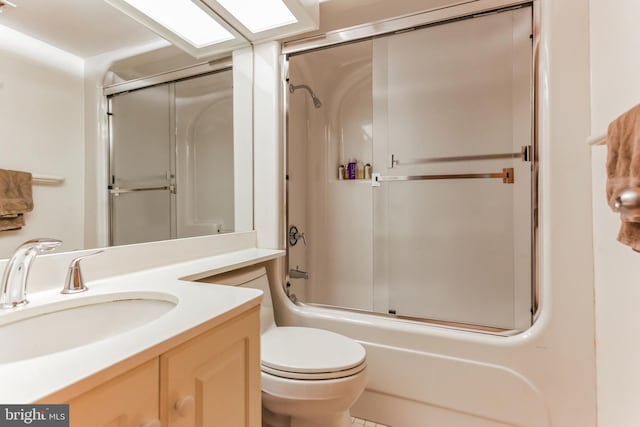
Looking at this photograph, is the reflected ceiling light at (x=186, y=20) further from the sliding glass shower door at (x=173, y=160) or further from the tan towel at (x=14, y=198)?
the tan towel at (x=14, y=198)

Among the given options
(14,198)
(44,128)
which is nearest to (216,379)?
(14,198)

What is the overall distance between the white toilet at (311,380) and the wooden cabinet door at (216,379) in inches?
11.1

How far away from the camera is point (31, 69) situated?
84cm

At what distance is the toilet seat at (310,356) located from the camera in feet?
3.29

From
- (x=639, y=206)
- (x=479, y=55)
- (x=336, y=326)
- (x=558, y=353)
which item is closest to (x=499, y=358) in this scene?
(x=558, y=353)

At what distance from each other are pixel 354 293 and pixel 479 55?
1697 mm

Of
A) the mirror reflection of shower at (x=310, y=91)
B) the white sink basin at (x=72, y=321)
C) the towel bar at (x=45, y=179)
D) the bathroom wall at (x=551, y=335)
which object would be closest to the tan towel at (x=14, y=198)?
the towel bar at (x=45, y=179)

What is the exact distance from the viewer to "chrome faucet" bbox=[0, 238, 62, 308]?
0.66 m

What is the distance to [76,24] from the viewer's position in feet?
3.09

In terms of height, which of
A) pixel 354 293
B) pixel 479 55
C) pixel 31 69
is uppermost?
pixel 479 55

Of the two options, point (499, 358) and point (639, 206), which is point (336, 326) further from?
point (639, 206)

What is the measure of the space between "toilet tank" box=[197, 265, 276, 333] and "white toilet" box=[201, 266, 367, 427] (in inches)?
1.4

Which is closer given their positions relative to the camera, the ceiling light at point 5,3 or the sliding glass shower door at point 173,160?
the ceiling light at point 5,3

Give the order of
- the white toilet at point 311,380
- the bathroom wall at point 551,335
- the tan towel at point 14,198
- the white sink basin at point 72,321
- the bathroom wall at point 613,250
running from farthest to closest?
the bathroom wall at point 551,335, the white toilet at point 311,380, the bathroom wall at point 613,250, the tan towel at point 14,198, the white sink basin at point 72,321
